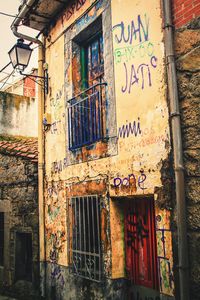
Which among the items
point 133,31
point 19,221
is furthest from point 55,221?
point 133,31

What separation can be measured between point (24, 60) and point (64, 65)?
0.81m

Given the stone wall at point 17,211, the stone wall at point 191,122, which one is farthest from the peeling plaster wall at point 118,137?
the stone wall at point 17,211

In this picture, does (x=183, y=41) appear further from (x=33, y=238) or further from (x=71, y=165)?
(x=33, y=238)

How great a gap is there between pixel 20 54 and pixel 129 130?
309cm

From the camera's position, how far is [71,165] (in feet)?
19.0

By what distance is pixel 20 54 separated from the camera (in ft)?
20.4

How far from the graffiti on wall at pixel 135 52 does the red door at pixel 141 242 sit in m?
1.67

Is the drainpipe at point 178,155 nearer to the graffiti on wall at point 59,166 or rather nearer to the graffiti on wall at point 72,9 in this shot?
the graffiti on wall at point 72,9

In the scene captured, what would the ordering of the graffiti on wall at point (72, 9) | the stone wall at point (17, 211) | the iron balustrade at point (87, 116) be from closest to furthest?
the iron balustrade at point (87, 116) < the graffiti on wall at point (72, 9) < the stone wall at point (17, 211)

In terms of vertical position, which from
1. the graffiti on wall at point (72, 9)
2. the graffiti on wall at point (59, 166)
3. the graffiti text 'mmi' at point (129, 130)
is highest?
the graffiti on wall at point (72, 9)

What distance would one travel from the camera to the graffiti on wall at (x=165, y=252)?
3.68 m

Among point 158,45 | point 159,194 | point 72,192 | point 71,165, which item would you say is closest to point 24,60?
point 71,165

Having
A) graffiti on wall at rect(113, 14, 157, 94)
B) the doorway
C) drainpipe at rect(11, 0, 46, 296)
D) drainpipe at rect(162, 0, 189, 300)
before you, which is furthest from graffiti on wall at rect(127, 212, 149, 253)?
the doorway

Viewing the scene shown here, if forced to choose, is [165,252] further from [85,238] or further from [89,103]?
[89,103]
